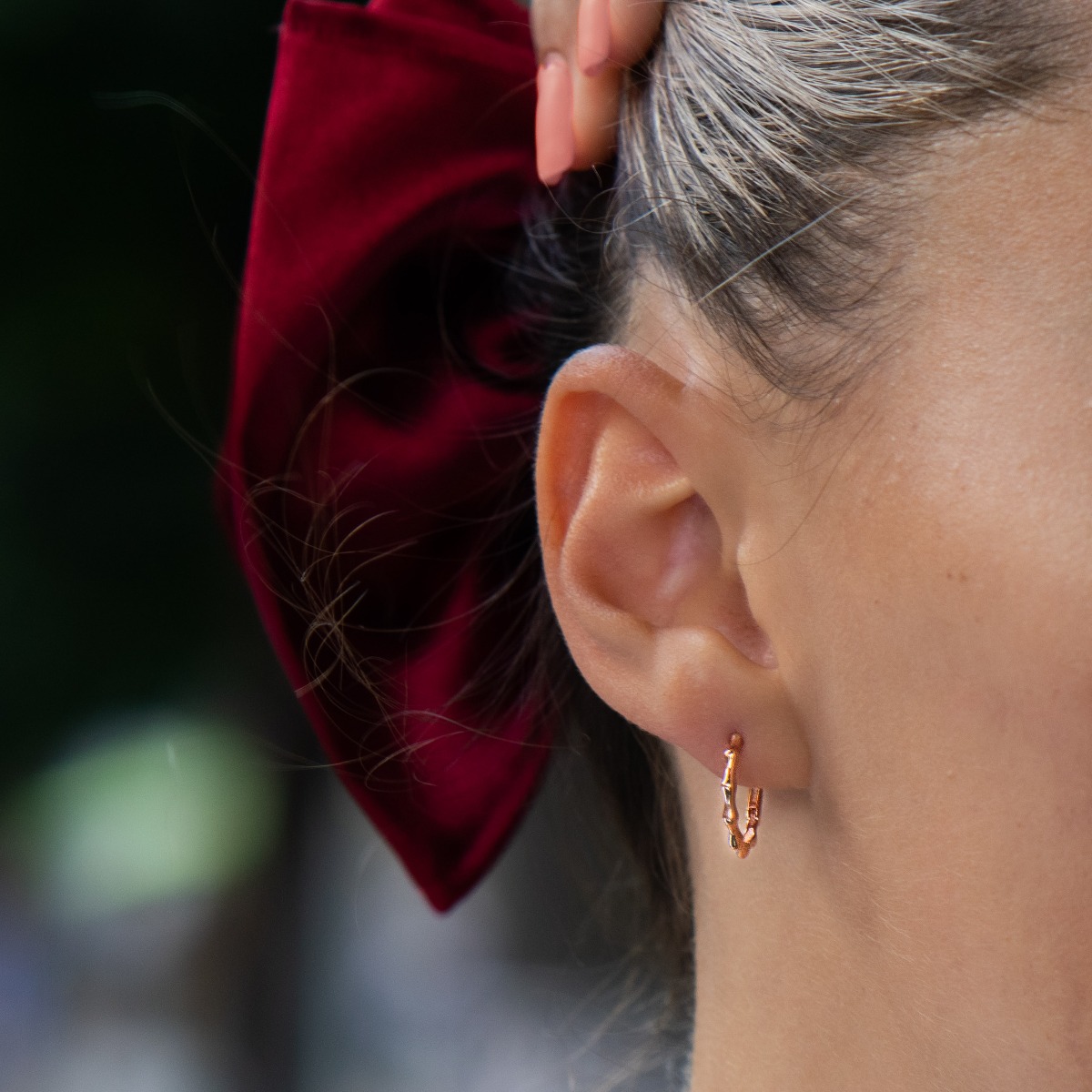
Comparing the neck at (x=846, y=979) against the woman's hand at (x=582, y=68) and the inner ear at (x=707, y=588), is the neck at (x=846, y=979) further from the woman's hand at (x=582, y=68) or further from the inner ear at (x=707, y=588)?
the woman's hand at (x=582, y=68)

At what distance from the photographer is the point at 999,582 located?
459mm

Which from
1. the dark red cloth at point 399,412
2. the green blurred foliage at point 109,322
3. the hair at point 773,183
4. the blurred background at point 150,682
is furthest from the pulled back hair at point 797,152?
the green blurred foliage at point 109,322

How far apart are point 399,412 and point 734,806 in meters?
0.33

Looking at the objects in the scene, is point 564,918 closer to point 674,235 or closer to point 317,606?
point 317,606

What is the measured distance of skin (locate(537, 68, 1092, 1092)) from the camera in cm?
46

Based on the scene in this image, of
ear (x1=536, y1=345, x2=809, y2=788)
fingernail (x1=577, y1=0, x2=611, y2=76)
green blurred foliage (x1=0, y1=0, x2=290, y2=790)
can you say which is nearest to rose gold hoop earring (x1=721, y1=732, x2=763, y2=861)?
ear (x1=536, y1=345, x2=809, y2=788)

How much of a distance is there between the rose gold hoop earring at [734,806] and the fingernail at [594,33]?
33cm

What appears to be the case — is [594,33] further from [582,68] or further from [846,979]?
[846,979]

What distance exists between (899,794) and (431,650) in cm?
35

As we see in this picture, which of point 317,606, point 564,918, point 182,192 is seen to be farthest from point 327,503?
point 564,918

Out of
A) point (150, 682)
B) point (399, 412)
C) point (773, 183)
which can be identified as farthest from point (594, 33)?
point (150, 682)

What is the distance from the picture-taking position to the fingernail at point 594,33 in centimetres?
61

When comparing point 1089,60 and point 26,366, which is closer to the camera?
point 1089,60

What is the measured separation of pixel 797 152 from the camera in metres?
0.55
